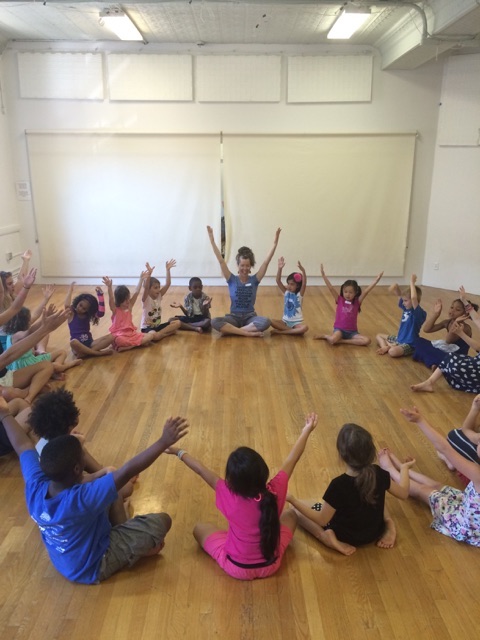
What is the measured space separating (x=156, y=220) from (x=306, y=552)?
18.3 ft

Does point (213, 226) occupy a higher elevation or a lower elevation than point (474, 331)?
higher

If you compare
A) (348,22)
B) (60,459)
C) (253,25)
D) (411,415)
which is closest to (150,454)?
(60,459)

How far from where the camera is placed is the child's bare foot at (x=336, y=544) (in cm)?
207

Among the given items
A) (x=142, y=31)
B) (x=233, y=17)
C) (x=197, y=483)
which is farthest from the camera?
(x=142, y=31)

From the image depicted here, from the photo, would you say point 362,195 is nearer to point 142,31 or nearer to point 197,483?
point 142,31

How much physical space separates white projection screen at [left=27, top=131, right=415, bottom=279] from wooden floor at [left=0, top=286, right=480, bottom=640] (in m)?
2.95

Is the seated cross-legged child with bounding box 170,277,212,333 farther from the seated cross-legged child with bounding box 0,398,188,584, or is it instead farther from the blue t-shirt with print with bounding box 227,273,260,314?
the seated cross-legged child with bounding box 0,398,188,584

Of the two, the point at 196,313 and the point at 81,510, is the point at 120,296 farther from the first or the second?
the point at 81,510

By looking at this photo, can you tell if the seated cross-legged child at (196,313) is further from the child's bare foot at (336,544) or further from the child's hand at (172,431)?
the child's hand at (172,431)

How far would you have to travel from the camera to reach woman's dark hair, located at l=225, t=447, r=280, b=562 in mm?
1778

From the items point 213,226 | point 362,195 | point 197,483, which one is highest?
point 362,195

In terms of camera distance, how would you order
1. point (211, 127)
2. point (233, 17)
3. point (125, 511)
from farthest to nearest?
point (211, 127) → point (233, 17) → point (125, 511)

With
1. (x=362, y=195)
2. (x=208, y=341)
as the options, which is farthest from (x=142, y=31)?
(x=208, y=341)

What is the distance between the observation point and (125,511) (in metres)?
2.16
